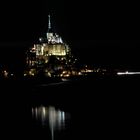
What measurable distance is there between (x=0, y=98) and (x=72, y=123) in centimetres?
1572

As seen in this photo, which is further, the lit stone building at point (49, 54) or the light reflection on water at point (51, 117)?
the lit stone building at point (49, 54)

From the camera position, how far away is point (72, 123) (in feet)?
80.3

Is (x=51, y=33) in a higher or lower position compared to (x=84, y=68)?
higher

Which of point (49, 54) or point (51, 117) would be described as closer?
point (51, 117)

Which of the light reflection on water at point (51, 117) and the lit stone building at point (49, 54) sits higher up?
the lit stone building at point (49, 54)

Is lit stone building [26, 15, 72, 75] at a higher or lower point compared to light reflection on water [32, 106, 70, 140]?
higher

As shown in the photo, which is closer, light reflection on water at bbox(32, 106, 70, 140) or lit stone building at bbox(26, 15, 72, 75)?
light reflection on water at bbox(32, 106, 70, 140)

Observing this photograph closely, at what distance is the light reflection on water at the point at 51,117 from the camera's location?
24000 millimetres

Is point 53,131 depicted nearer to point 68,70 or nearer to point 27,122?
point 27,122

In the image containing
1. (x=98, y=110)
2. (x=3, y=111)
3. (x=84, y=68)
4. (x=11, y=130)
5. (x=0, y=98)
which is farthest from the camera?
(x=84, y=68)

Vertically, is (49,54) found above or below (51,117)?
above

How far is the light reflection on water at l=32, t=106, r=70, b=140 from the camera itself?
78.7 feet

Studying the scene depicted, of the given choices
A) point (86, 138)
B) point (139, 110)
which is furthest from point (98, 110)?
point (86, 138)

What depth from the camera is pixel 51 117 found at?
90.8 ft
